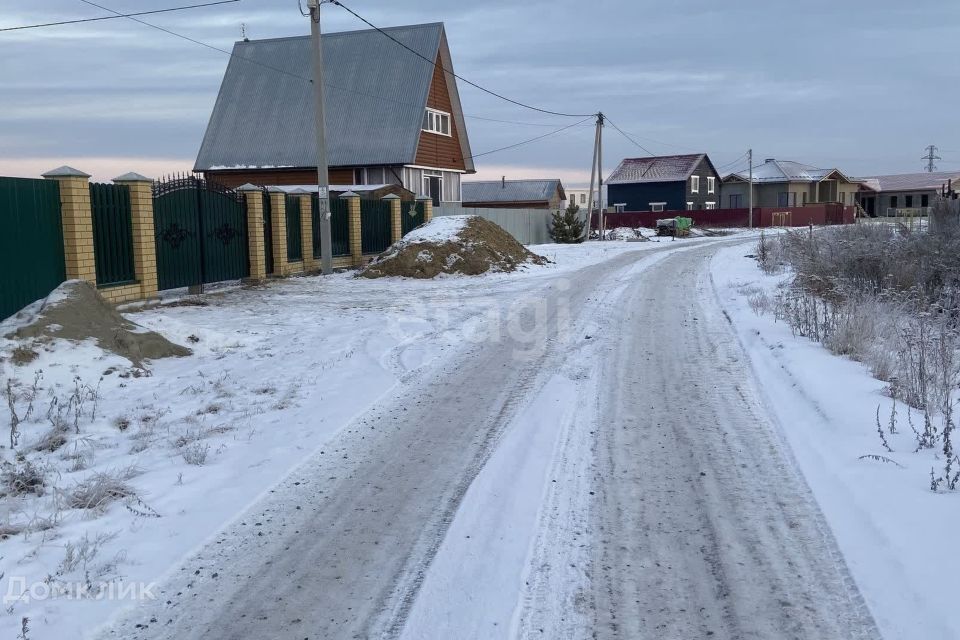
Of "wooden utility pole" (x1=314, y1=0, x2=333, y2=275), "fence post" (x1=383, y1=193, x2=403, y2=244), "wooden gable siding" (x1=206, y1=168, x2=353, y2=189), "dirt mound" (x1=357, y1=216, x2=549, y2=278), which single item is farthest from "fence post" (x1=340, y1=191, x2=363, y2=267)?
"wooden gable siding" (x1=206, y1=168, x2=353, y2=189)

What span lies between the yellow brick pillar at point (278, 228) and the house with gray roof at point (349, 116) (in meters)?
13.4

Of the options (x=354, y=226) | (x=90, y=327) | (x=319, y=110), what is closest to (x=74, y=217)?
(x=90, y=327)

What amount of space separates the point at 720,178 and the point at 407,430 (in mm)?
68334

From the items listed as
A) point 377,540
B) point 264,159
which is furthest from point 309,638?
point 264,159

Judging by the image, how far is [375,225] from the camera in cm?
2530

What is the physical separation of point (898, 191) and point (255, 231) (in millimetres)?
76430

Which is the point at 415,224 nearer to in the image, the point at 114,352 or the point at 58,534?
the point at 114,352

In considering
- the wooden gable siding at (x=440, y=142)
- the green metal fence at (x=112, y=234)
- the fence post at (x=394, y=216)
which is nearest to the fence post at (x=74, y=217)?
the green metal fence at (x=112, y=234)

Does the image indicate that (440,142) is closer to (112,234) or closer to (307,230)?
(307,230)

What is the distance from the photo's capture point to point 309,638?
3.40 m

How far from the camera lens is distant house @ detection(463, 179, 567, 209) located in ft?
229

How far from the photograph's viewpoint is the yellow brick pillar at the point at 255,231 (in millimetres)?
18484

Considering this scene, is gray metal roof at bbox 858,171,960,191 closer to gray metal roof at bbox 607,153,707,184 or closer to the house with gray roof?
gray metal roof at bbox 607,153,707,184

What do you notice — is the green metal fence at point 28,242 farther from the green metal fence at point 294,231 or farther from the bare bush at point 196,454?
the green metal fence at point 294,231
